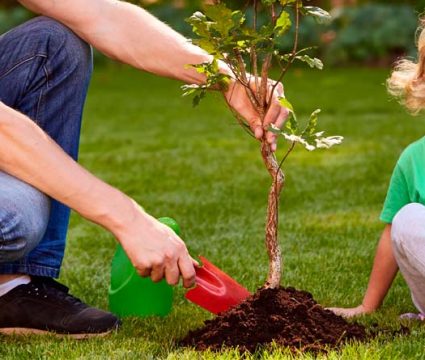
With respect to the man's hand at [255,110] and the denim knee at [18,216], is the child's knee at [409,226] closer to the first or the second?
the man's hand at [255,110]

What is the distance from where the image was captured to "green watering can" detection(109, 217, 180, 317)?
284 cm

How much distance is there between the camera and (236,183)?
203 inches

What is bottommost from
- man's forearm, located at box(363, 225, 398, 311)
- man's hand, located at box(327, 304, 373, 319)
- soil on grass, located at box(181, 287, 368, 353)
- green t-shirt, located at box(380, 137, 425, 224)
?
man's hand, located at box(327, 304, 373, 319)

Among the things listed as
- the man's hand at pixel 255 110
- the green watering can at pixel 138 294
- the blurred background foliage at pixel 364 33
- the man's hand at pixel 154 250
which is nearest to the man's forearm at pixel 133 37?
the man's hand at pixel 255 110

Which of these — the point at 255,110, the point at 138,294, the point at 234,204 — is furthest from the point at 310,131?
the point at 234,204

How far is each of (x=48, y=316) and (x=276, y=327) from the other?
66 cm

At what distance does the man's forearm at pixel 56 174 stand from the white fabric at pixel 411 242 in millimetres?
865

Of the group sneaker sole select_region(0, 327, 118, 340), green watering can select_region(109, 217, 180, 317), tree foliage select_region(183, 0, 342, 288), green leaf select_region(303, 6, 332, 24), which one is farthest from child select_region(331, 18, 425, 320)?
sneaker sole select_region(0, 327, 118, 340)

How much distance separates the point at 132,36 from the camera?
2.62 metres

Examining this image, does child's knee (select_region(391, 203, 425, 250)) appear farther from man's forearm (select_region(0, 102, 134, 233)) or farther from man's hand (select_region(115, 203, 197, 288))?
man's forearm (select_region(0, 102, 134, 233))

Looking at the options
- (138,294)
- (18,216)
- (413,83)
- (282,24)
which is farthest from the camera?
(413,83)

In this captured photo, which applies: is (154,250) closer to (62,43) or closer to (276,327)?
(276,327)

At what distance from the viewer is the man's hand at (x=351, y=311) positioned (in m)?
2.84

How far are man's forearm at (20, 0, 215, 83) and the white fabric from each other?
0.68m
